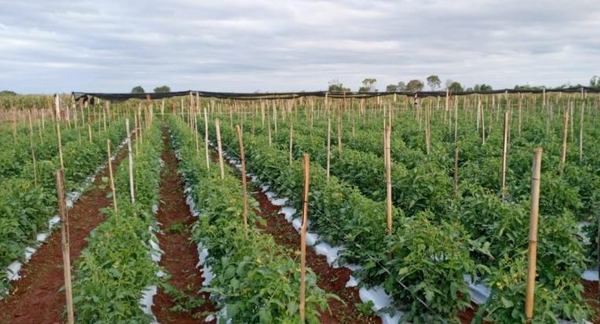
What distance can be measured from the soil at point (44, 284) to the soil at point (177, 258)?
1011mm

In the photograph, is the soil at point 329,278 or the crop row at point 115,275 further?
the soil at point 329,278

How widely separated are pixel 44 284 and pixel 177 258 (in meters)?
1.74

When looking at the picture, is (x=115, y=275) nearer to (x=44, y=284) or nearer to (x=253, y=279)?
(x=253, y=279)

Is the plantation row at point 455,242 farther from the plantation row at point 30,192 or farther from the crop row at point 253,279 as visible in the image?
the plantation row at point 30,192

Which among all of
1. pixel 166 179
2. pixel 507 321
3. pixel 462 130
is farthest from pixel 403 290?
pixel 462 130

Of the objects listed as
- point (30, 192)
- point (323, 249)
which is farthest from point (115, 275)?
point (30, 192)

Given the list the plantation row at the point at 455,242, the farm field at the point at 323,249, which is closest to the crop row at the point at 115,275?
the farm field at the point at 323,249

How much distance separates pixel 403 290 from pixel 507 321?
1.25 metres

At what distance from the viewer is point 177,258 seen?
23.8 ft

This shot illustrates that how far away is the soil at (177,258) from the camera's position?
Answer: 17.3 feet

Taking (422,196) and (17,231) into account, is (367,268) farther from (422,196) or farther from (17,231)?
(17,231)

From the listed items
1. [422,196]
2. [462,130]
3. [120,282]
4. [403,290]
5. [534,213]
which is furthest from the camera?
[462,130]

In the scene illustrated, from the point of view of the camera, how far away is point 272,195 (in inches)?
407

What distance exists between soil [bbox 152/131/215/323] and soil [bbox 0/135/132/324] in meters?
1.01
